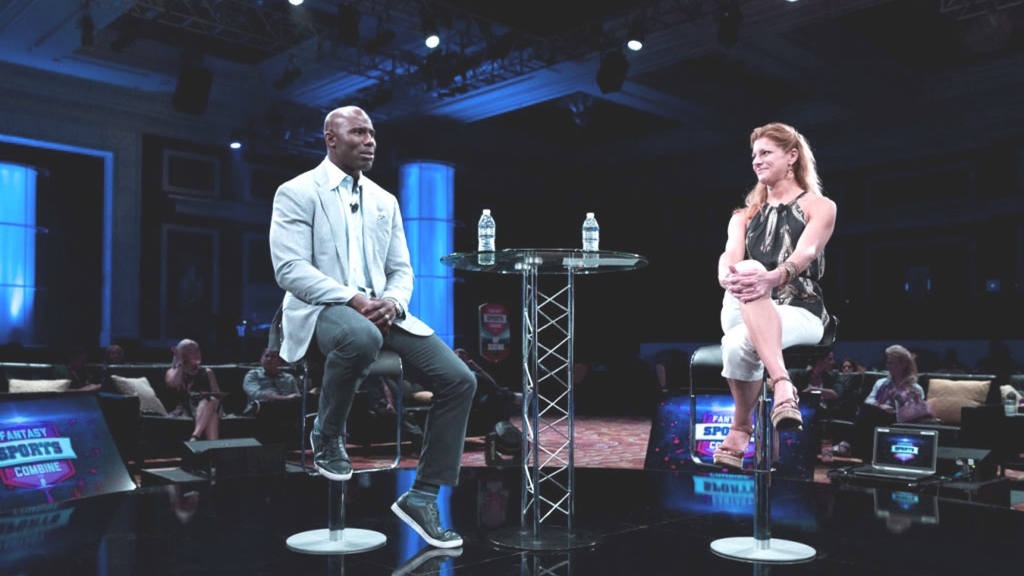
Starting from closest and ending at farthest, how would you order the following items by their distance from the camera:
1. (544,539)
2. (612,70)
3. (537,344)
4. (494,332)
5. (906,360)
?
(544,539) → (537,344) → (906,360) → (612,70) → (494,332)

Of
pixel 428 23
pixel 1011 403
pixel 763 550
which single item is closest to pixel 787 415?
pixel 763 550

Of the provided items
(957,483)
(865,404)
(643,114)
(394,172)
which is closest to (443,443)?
(957,483)

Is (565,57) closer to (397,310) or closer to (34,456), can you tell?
(34,456)

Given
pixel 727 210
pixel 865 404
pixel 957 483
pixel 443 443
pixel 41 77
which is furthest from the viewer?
pixel 727 210

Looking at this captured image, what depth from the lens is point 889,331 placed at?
38.8 ft

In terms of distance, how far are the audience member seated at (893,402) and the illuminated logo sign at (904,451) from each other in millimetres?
1699

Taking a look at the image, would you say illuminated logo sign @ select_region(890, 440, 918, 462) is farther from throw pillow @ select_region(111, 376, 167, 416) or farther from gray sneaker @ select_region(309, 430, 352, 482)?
throw pillow @ select_region(111, 376, 167, 416)

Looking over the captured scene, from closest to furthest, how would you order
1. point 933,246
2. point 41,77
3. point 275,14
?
point 275,14
point 41,77
point 933,246

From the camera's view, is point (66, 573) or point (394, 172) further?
point (394, 172)

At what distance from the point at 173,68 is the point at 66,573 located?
30.7 ft

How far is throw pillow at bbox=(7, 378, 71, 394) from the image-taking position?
667cm

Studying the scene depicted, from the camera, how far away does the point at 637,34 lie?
27.8 feet

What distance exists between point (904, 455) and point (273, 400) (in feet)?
16.0

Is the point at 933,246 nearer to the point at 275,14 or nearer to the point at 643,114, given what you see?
the point at 643,114
